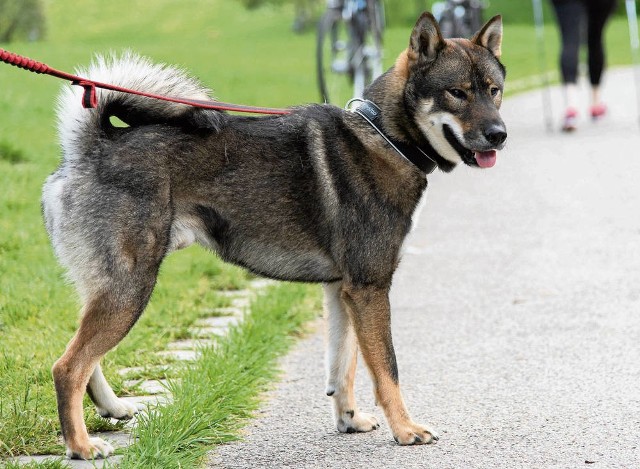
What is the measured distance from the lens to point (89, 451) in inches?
155

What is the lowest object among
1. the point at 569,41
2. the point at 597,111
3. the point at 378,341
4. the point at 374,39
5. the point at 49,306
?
the point at 597,111

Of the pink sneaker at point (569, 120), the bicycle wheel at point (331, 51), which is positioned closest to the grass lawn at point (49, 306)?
the bicycle wheel at point (331, 51)

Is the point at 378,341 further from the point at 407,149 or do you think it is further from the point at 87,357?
the point at 87,357

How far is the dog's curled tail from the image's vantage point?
13.9 feet

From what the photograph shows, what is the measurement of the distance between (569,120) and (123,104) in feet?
31.2

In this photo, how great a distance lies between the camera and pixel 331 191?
14.6ft

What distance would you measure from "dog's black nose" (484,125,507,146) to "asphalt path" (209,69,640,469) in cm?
116

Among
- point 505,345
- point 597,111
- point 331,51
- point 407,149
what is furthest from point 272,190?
point 597,111

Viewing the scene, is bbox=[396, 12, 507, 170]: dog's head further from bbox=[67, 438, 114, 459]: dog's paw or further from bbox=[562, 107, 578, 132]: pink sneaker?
bbox=[562, 107, 578, 132]: pink sneaker

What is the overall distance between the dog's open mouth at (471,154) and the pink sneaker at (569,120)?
870 cm

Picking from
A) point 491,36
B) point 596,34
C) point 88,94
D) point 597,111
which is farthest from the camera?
point 597,111

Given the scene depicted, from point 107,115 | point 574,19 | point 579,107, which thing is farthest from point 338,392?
point 579,107

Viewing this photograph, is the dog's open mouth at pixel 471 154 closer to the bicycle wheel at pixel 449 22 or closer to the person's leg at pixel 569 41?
the person's leg at pixel 569 41

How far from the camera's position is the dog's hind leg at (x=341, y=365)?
4492mm
